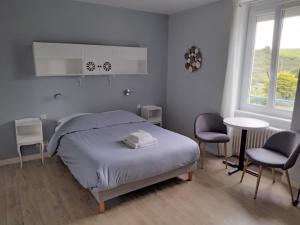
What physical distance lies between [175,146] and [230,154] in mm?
1415

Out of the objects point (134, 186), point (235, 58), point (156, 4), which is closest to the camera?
point (134, 186)

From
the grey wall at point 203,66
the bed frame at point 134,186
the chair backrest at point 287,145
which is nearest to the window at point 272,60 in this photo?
the grey wall at point 203,66

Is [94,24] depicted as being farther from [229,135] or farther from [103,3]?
[229,135]

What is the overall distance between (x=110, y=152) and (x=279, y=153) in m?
2.03

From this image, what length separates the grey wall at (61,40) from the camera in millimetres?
3336

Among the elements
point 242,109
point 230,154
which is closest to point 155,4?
point 242,109

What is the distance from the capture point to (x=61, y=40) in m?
3.65

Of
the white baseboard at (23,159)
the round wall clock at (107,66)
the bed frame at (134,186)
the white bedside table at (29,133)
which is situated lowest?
the white baseboard at (23,159)

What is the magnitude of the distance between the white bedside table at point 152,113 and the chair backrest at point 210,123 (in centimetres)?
108

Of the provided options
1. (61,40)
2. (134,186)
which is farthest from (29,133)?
(134,186)

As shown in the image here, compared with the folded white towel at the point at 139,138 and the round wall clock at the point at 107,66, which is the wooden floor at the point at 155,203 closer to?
the folded white towel at the point at 139,138

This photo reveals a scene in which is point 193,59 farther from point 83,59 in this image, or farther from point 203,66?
point 83,59

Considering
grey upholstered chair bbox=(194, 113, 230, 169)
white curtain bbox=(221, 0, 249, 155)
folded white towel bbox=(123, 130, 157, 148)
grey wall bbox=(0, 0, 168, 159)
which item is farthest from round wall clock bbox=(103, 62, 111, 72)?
white curtain bbox=(221, 0, 249, 155)

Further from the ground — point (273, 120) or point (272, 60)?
point (272, 60)
